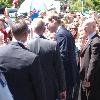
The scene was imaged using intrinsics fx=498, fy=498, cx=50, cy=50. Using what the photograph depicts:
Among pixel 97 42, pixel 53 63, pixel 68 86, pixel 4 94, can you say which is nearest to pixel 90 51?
pixel 97 42

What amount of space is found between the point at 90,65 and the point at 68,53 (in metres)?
1.07

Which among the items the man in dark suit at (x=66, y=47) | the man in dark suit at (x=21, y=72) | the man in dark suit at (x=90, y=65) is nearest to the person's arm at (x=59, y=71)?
the man in dark suit at (x=90, y=65)

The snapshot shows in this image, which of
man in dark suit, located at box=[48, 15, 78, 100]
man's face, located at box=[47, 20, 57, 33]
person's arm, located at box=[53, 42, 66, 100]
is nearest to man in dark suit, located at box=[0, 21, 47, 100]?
person's arm, located at box=[53, 42, 66, 100]

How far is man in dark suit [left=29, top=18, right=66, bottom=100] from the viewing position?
25.5ft

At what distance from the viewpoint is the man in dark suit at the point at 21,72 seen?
20.5 ft

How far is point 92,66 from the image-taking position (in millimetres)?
8359

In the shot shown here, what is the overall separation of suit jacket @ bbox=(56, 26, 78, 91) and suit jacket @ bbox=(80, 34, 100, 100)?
635 mm

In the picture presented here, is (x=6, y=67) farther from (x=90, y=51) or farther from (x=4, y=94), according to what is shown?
(x=90, y=51)

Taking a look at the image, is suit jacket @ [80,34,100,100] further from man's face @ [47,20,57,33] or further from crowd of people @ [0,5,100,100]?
man's face @ [47,20,57,33]

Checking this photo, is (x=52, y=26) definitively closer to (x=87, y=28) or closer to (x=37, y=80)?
(x=87, y=28)

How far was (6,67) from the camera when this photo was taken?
6.17 meters

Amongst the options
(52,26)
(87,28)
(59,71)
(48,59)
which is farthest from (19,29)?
(52,26)

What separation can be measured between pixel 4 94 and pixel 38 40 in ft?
11.1

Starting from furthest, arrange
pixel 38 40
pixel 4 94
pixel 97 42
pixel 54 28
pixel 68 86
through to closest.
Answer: pixel 68 86 < pixel 54 28 < pixel 97 42 < pixel 38 40 < pixel 4 94
